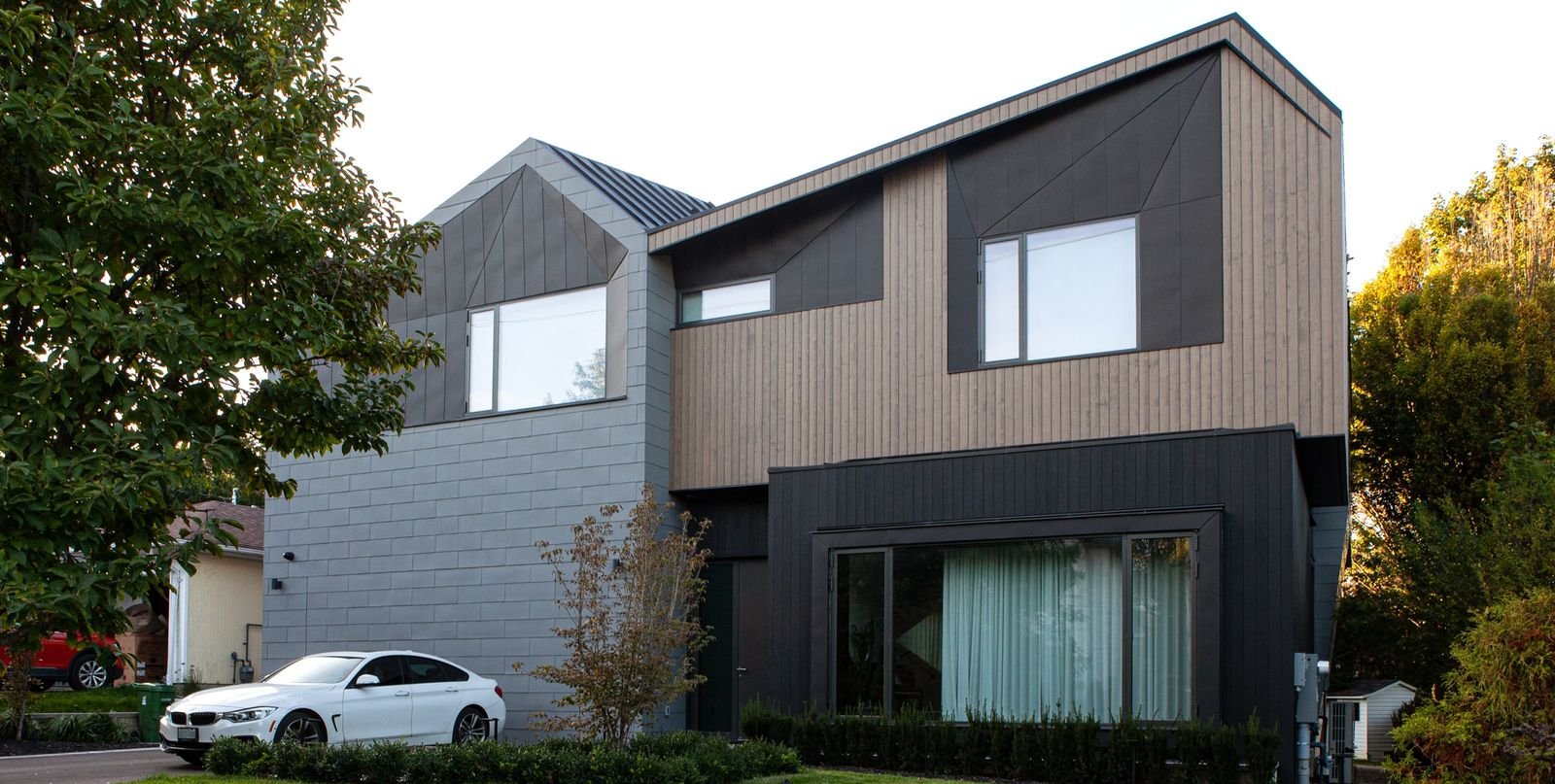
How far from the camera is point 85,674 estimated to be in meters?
23.4

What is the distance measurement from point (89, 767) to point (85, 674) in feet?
34.0

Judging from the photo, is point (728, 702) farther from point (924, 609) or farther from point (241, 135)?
point (241, 135)

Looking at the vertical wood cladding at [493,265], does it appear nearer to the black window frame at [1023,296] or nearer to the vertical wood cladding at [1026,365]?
the vertical wood cladding at [1026,365]

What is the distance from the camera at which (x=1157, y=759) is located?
12242mm

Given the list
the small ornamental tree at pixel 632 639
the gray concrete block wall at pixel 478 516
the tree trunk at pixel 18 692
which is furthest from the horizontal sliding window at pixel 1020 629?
the tree trunk at pixel 18 692

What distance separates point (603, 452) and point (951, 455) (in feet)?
15.8

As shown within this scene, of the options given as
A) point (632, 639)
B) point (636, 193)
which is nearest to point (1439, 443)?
point (636, 193)

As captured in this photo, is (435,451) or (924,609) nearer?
(924,609)

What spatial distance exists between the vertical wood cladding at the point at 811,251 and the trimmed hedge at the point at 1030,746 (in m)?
4.92

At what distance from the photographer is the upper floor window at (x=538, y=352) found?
17.5m

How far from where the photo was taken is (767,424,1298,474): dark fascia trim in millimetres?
12781

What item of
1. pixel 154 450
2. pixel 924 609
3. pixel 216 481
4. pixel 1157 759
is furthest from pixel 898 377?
pixel 154 450

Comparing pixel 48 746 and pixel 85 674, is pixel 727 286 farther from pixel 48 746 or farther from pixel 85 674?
pixel 85 674

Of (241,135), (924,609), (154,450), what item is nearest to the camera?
(154,450)
